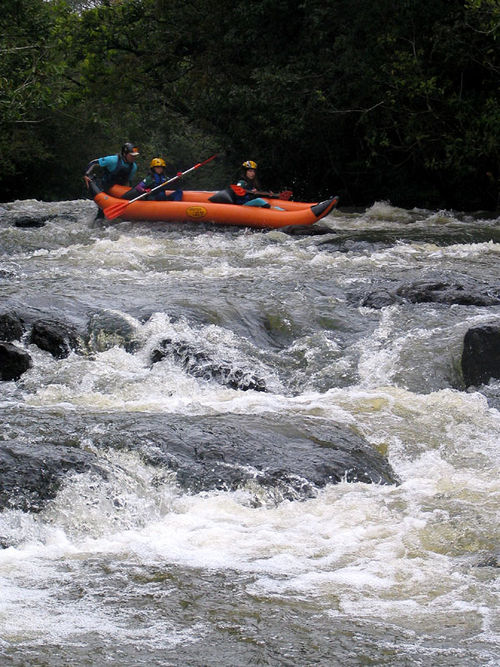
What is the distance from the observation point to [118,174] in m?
14.9

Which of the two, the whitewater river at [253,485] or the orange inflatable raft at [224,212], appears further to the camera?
the orange inflatable raft at [224,212]

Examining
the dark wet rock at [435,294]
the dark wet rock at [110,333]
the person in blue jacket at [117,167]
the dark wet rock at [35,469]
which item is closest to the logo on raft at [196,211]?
the person in blue jacket at [117,167]

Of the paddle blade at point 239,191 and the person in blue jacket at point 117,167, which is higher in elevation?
the person in blue jacket at point 117,167

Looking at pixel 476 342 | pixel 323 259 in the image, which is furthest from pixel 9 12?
pixel 476 342

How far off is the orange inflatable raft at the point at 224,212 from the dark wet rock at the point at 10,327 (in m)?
5.90

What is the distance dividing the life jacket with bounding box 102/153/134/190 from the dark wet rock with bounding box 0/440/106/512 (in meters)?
10.3

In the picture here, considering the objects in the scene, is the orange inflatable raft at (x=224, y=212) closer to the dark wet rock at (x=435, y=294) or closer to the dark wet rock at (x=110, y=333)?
the dark wet rock at (x=435, y=294)

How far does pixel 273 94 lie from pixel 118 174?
3061mm

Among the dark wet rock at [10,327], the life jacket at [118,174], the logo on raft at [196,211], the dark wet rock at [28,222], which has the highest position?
the life jacket at [118,174]

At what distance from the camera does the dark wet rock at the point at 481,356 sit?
22.4 ft

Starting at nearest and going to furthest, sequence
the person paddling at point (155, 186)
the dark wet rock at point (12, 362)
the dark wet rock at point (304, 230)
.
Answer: the dark wet rock at point (12, 362), the dark wet rock at point (304, 230), the person paddling at point (155, 186)

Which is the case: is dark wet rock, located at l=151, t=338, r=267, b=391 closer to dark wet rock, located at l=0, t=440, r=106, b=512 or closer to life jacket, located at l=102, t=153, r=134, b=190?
dark wet rock, located at l=0, t=440, r=106, b=512

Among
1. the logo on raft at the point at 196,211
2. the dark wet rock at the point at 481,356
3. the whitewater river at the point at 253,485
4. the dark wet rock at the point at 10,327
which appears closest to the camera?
the whitewater river at the point at 253,485

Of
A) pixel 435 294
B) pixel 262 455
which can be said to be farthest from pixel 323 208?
pixel 262 455
